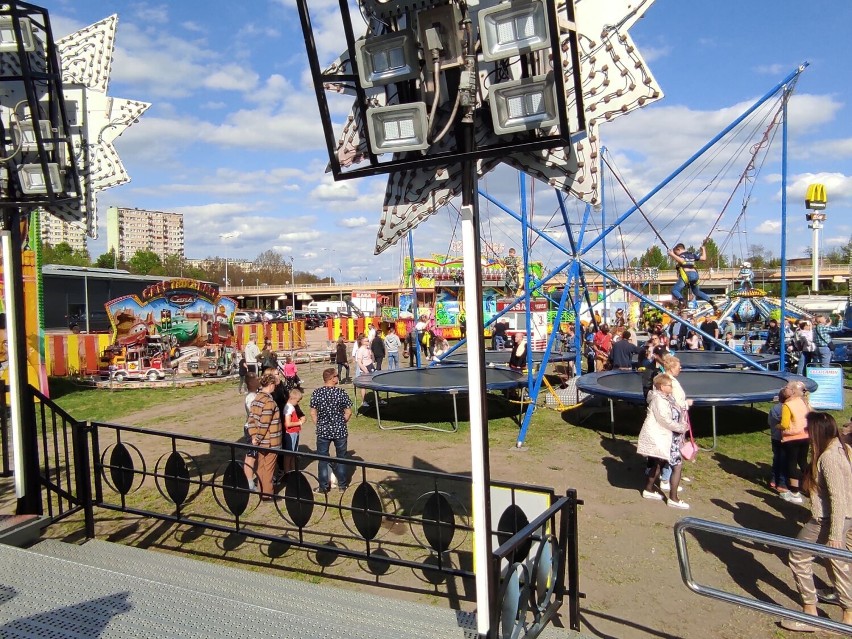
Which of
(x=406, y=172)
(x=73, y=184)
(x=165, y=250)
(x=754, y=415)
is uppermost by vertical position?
(x=165, y=250)

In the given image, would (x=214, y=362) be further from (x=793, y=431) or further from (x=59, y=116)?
(x=793, y=431)

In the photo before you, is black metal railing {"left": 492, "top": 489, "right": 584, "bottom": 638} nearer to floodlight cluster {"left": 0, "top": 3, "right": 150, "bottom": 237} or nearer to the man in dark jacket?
Result: floodlight cluster {"left": 0, "top": 3, "right": 150, "bottom": 237}

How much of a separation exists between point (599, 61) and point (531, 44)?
74cm

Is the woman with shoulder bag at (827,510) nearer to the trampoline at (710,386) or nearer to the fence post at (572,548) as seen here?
the fence post at (572,548)

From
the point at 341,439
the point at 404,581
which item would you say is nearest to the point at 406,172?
the point at 404,581

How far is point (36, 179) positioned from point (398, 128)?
10.3 feet

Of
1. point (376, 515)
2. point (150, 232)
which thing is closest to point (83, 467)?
point (376, 515)

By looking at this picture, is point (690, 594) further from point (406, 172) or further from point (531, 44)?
point (531, 44)

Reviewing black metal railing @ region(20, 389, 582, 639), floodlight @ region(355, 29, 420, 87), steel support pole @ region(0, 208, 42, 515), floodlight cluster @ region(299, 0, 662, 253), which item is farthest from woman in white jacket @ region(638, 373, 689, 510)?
steel support pole @ region(0, 208, 42, 515)

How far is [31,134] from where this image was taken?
444cm

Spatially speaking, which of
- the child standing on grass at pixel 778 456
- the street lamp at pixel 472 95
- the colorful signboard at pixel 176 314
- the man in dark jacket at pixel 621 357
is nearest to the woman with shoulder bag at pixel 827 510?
the child standing on grass at pixel 778 456

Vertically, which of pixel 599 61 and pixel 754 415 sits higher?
pixel 599 61

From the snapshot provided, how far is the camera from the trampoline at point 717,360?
1370 centimetres

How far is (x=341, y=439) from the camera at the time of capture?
290 inches
